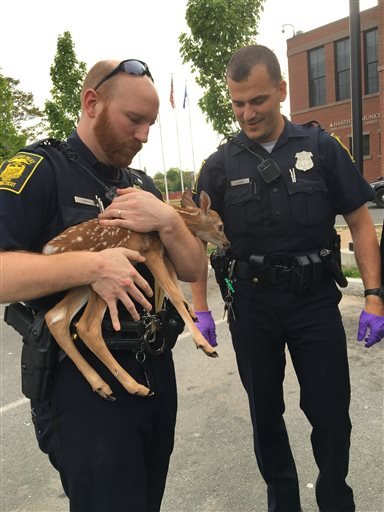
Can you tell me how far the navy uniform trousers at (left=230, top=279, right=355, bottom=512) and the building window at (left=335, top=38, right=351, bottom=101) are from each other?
2682 cm

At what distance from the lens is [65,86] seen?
40.8 feet

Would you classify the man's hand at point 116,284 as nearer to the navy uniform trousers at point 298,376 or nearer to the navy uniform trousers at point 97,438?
the navy uniform trousers at point 97,438

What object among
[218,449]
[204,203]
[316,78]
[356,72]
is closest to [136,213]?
[204,203]

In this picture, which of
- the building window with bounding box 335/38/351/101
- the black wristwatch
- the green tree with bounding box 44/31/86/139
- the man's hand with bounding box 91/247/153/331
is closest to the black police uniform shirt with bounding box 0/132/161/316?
the man's hand with bounding box 91/247/153/331

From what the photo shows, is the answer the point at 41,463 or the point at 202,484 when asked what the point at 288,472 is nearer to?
the point at 202,484

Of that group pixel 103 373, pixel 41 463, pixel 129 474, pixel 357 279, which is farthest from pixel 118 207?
pixel 357 279

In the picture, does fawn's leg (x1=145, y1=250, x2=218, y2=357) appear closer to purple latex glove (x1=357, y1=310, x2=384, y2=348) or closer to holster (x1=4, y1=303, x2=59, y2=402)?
holster (x1=4, y1=303, x2=59, y2=402)

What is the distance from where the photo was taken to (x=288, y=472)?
2336 mm

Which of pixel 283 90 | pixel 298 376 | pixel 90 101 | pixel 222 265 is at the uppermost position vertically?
pixel 283 90

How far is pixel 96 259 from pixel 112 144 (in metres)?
0.42

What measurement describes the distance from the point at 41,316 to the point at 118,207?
0.42 metres

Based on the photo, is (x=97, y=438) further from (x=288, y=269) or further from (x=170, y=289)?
(x=288, y=269)

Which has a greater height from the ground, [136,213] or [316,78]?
[316,78]

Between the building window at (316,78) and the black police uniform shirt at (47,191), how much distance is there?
96.4 feet
